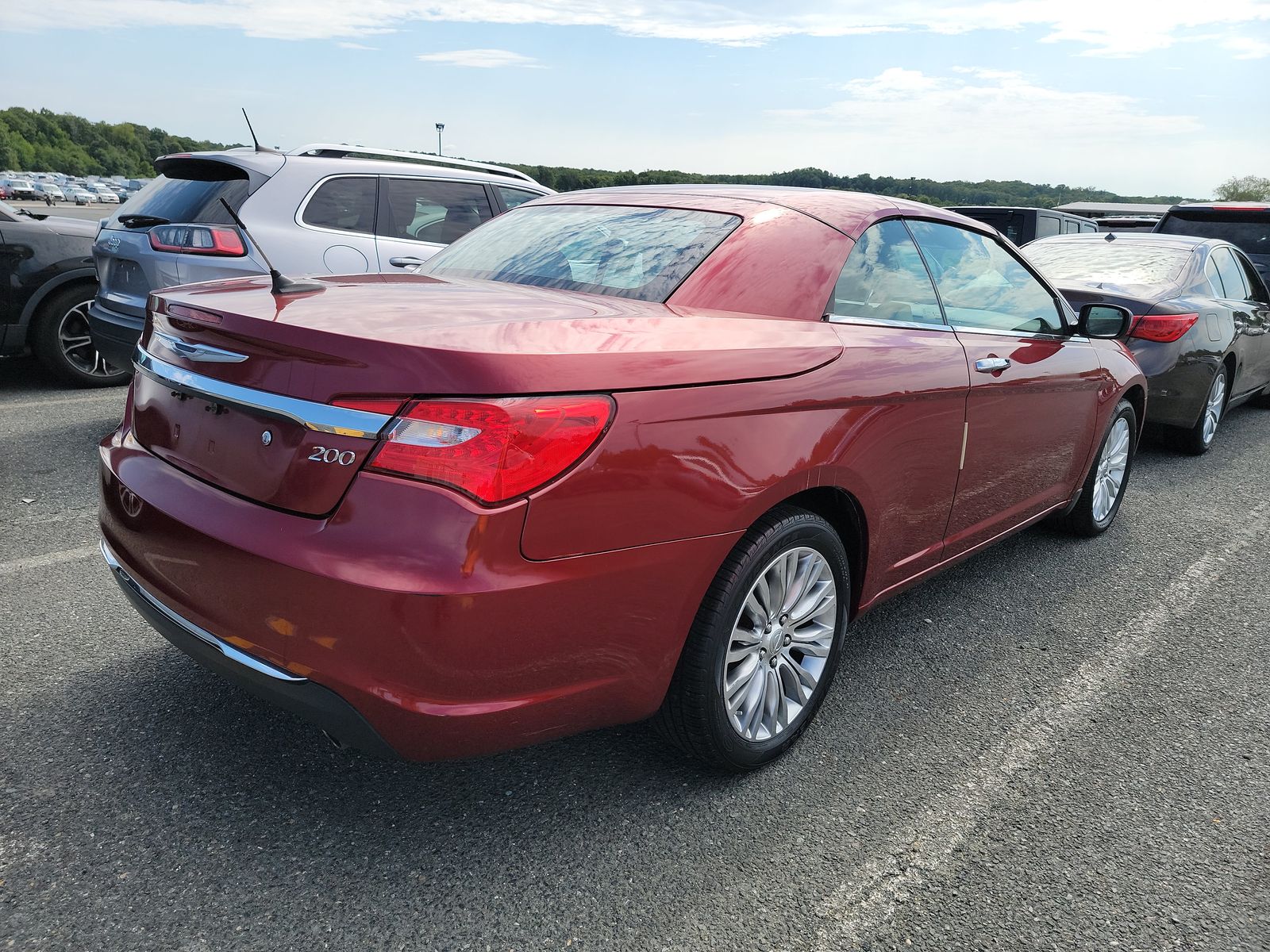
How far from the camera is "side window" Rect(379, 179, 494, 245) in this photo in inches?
241

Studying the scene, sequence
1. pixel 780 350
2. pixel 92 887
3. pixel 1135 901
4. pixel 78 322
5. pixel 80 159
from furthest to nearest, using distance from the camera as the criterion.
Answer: pixel 80 159
pixel 78 322
pixel 780 350
pixel 1135 901
pixel 92 887

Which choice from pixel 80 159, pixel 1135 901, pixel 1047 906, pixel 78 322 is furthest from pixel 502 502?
pixel 80 159

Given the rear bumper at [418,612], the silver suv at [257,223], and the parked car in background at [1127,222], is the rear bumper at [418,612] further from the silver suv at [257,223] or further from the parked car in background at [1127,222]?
the parked car in background at [1127,222]

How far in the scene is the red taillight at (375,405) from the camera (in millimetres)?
1832

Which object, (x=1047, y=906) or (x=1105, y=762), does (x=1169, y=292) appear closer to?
(x=1105, y=762)

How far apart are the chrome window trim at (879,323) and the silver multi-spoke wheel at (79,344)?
232 inches

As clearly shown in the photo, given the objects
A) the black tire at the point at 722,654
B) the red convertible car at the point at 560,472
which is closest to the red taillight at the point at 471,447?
the red convertible car at the point at 560,472

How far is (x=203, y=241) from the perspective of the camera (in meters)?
5.27

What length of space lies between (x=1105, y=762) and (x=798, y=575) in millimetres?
1065

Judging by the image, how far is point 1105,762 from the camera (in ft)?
8.82

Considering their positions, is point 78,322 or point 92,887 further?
point 78,322

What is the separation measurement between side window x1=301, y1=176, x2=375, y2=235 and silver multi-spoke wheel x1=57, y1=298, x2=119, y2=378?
2182 mm

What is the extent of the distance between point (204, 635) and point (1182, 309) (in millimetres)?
6145

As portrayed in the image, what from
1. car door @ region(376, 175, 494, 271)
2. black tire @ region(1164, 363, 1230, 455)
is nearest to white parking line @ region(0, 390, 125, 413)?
car door @ region(376, 175, 494, 271)
